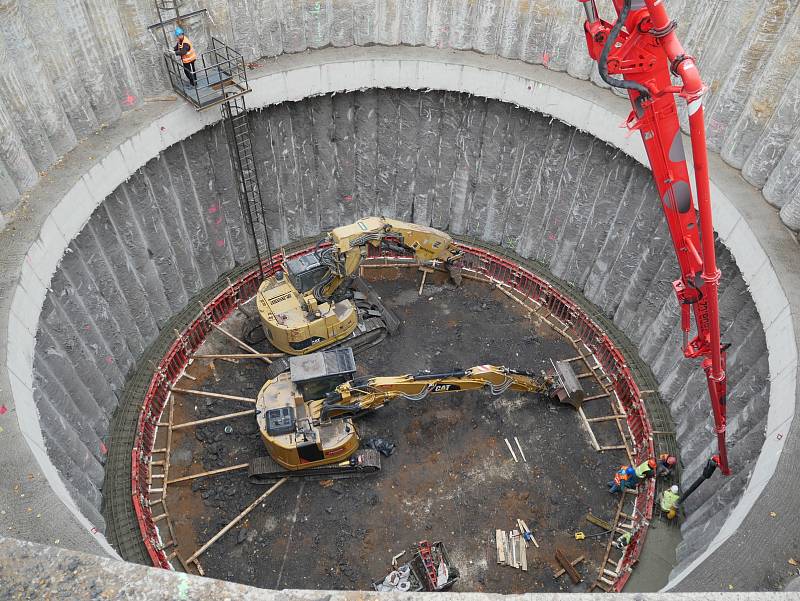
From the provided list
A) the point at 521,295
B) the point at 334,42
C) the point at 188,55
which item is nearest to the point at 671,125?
the point at 521,295

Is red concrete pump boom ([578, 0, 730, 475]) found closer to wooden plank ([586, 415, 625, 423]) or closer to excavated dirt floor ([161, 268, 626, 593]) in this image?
wooden plank ([586, 415, 625, 423])

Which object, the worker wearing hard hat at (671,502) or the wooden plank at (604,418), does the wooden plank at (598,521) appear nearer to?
the worker wearing hard hat at (671,502)

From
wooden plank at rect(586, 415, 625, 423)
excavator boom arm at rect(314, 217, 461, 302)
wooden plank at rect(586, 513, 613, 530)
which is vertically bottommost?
wooden plank at rect(586, 513, 613, 530)

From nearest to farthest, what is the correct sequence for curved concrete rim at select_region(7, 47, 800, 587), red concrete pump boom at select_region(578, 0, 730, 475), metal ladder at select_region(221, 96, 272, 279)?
red concrete pump boom at select_region(578, 0, 730, 475) → curved concrete rim at select_region(7, 47, 800, 587) → metal ladder at select_region(221, 96, 272, 279)

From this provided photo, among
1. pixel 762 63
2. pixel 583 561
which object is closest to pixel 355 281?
pixel 583 561

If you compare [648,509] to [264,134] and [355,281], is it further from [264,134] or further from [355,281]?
[264,134]

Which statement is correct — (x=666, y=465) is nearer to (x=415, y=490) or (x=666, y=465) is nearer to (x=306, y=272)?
(x=415, y=490)

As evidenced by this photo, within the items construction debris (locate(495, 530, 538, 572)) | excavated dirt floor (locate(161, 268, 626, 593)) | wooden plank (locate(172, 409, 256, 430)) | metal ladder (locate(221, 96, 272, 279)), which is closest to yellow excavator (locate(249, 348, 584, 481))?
excavated dirt floor (locate(161, 268, 626, 593))
